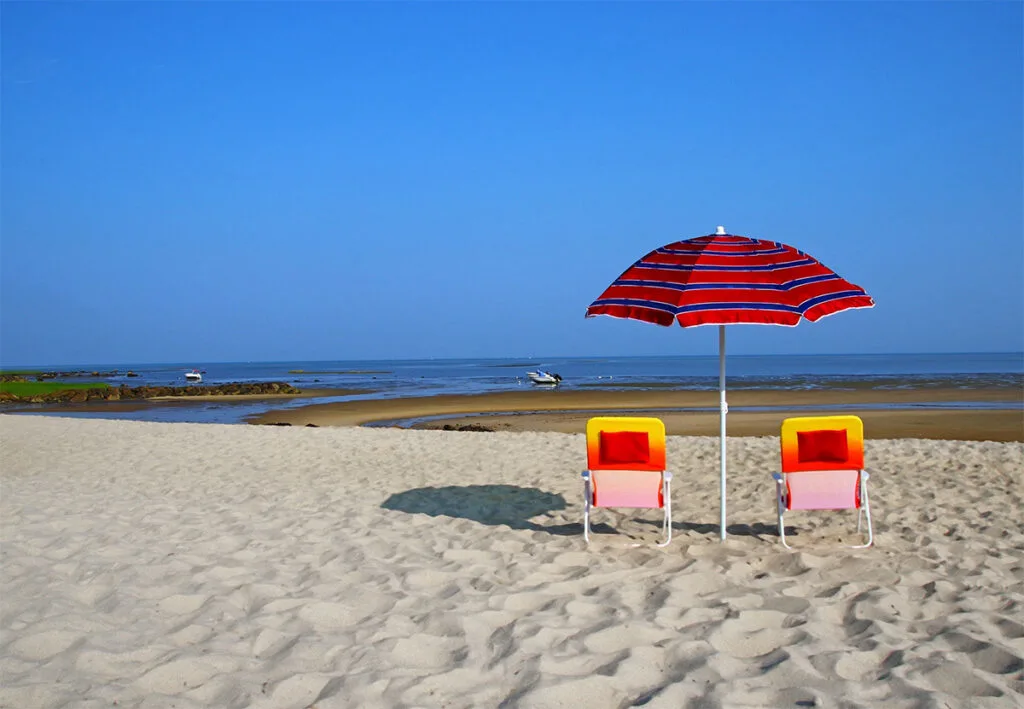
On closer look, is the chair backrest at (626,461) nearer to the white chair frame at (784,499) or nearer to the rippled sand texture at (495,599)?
the rippled sand texture at (495,599)

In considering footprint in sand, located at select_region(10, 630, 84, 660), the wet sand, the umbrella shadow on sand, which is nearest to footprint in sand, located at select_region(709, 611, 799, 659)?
the umbrella shadow on sand

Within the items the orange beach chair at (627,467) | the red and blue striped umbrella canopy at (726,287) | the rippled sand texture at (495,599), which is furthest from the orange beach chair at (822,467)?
the red and blue striped umbrella canopy at (726,287)

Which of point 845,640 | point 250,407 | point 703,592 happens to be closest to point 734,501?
point 703,592

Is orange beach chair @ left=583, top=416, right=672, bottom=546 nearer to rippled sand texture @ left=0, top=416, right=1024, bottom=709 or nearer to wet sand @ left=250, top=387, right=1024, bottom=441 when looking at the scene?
rippled sand texture @ left=0, top=416, right=1024, bottom=709

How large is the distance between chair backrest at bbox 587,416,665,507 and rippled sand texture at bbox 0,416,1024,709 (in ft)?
1.13

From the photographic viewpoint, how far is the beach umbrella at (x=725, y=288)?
176 inches

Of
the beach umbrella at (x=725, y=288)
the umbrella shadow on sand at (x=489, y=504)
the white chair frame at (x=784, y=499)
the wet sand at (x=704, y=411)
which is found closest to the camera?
the beach umbrella at (x=725, y=288)

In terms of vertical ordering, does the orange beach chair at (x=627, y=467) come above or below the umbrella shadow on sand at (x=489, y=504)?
above

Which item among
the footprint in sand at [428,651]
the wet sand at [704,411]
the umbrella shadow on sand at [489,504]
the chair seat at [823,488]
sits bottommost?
the wet sand at [704,411]

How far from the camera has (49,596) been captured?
3.88 meters

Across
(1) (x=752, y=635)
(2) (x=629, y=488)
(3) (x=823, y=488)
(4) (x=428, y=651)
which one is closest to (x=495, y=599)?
(4) (x=428, y=651)

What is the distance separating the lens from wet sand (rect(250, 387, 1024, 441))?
15.2m

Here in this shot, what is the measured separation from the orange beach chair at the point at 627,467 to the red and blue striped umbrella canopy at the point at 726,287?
916 mm

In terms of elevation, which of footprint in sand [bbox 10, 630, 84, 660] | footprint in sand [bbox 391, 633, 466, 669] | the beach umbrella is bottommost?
footprint in sand [bbox 391, 633, 466, 669]
